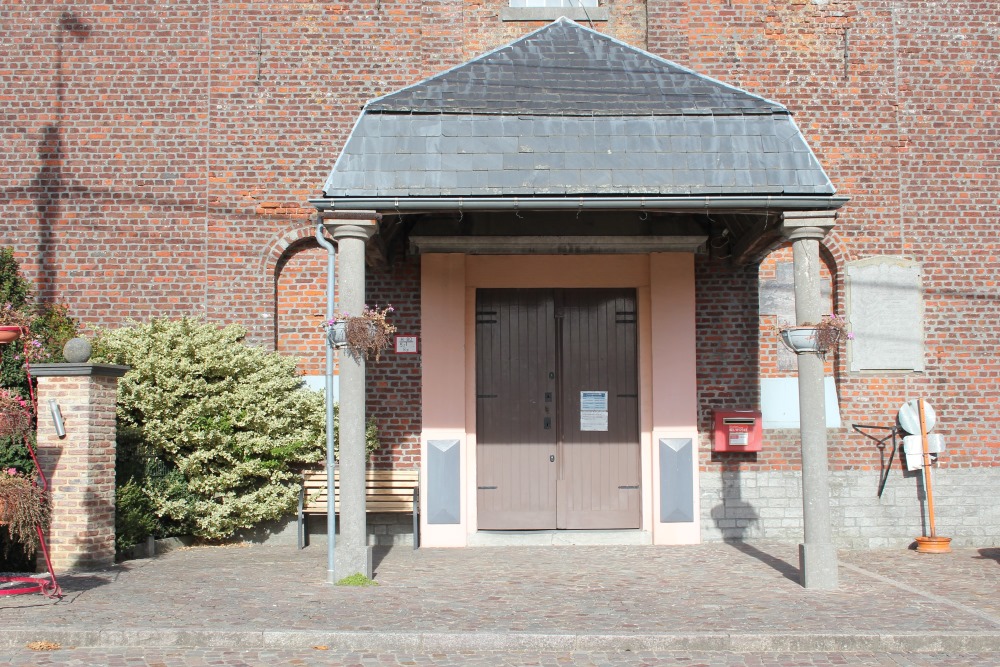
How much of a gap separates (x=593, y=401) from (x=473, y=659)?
556 centimetres

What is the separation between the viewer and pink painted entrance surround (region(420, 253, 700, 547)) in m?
11.8

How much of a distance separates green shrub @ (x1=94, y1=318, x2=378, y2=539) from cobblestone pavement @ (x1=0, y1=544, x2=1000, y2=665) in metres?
0.61

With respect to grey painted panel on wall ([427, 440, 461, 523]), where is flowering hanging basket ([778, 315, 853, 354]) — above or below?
above

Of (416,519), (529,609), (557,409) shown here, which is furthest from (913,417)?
(529,609)

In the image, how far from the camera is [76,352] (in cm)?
991

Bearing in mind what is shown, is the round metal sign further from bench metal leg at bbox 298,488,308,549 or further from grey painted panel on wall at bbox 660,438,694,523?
bench metal leg at bbox 298,488,308,549

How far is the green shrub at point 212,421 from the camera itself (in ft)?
36.2

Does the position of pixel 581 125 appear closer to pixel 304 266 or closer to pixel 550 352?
pixel 550 352

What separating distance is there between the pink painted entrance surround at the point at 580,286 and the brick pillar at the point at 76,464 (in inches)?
141

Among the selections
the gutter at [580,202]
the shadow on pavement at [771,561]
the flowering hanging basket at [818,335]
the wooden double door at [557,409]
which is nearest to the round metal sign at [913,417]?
the shadow on pavement at [771,561]

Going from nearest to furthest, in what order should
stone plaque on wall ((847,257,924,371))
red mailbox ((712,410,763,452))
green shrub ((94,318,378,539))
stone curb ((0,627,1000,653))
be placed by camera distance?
stone curb ((0,627,1000,653))
green shrub ((94,318,378,539))
red mailbox ((712,410,763,452))
stone plaque on wall ((847,257,924,371))

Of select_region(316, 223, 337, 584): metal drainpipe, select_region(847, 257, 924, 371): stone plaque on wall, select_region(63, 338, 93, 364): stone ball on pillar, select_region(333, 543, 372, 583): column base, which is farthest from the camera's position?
select_region(847, 257, 924, 371): stone plaque on wall

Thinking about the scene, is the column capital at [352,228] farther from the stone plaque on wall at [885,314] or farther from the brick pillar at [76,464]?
the stone plaque on wall at [885,314]

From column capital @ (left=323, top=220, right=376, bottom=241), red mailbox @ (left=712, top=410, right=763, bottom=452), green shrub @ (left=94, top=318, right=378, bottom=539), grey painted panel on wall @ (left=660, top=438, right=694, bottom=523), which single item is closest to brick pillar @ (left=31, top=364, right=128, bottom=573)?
green shrub @ (left=94, top=318, right=378, bottom=539)
